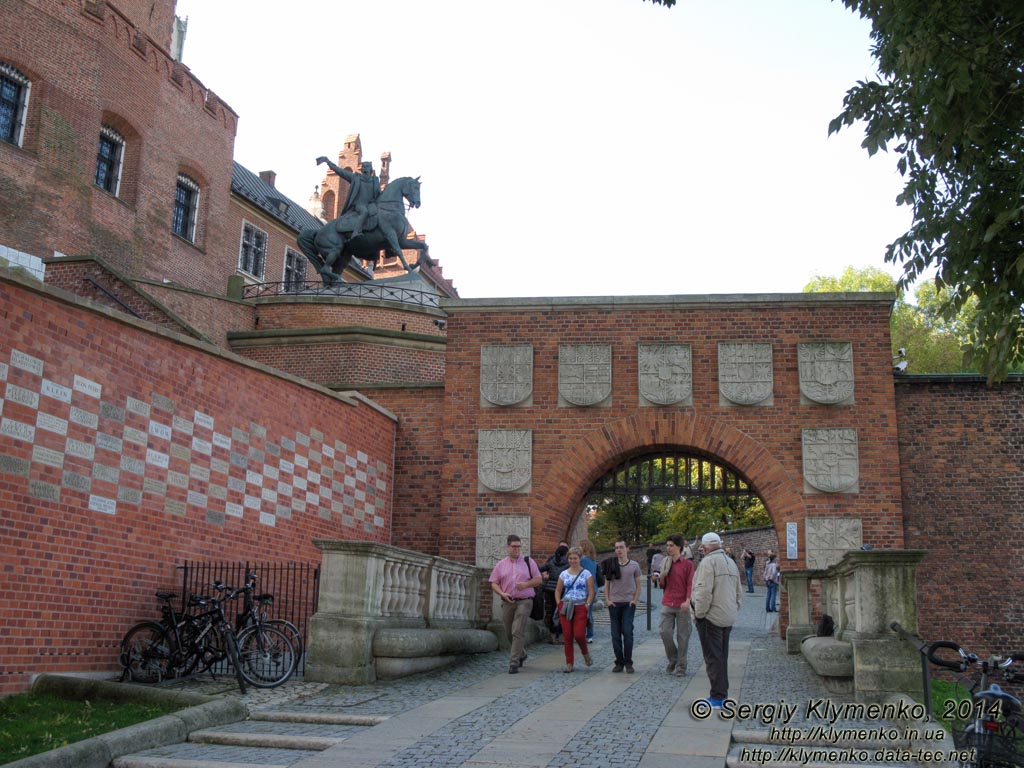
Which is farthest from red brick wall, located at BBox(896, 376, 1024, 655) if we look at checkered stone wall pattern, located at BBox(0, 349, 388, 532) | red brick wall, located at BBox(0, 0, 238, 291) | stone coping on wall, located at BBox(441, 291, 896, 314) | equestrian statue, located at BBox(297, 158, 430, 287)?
red brick wall, located at BBox(0, 0, 238, 291)

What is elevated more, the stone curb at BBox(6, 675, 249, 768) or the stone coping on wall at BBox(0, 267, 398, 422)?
the stone coping on wall at BBox(0, 267, 398, 422)

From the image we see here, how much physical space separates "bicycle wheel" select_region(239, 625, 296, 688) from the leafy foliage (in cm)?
699

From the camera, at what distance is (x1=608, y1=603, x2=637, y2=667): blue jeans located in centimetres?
1237

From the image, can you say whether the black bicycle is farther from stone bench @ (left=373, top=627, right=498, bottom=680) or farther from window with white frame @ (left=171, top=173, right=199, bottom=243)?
window with white frame @ (left=171, top=173, right=199, bottom=243)

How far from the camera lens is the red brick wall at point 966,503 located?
1653cm

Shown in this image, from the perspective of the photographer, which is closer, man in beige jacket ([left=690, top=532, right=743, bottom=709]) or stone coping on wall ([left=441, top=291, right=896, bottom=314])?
man in beige jacket ([left=690, top=532, right=743, bottom=709])

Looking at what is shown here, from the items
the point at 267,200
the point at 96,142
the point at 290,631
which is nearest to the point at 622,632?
the point at 290,631

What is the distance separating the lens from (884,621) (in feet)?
30.2

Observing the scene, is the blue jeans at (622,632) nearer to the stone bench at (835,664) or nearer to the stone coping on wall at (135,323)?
the stone bench at (835,664)

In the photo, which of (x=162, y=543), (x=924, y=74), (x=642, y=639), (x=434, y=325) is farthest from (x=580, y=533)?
(x=924, y=74)

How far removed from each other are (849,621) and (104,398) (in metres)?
7.99

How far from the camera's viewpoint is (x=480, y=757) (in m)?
7.26

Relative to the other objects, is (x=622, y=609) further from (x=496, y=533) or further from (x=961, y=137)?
(x=961, y=137)

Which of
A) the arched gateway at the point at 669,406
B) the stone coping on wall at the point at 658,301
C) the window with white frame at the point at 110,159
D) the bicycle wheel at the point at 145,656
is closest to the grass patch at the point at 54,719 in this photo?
the bicycle wheel at the point at 145,656
